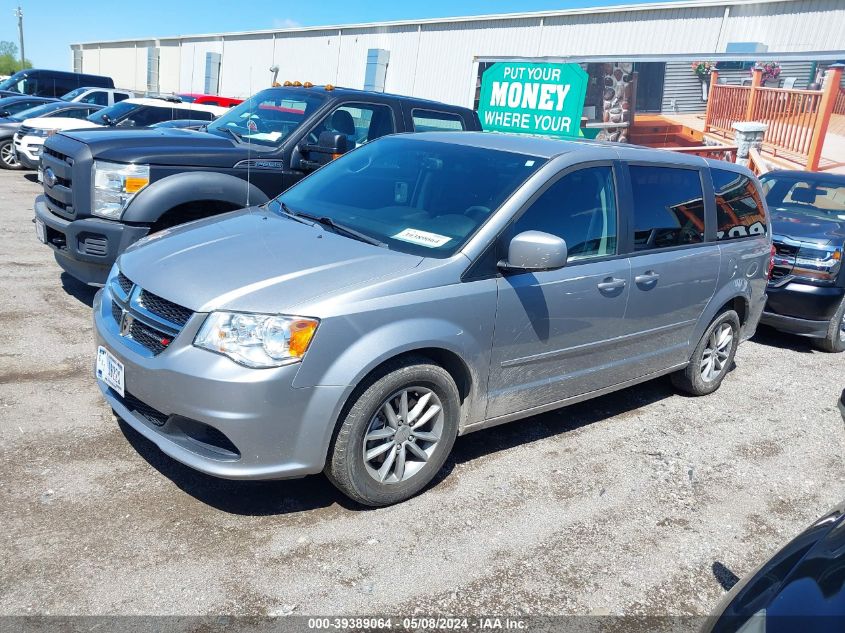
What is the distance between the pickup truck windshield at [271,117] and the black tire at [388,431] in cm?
355

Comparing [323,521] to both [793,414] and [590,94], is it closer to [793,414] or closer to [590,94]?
[793,414]

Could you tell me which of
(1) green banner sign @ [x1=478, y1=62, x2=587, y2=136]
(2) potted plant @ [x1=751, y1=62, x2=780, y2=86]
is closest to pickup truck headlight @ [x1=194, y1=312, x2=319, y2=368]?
(1) green banner sign @ [x1=478, y1=62, x2=587, y2=136]

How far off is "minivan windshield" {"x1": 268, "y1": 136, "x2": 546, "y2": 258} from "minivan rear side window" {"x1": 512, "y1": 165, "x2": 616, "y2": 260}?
0.17 m

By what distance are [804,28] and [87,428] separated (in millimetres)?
15562

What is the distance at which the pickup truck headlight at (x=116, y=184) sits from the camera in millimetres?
5602

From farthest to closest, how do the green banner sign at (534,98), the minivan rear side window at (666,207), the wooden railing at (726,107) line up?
the green banner sign at (534,98), the wooden railing at (726,107), the minivan rear side window at (666,207)

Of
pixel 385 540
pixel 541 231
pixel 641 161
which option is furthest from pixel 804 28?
pixel 385 540

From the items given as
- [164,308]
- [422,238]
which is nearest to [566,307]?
[422,238]

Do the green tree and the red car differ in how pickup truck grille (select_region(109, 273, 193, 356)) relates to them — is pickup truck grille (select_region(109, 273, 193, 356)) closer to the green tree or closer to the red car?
the red car

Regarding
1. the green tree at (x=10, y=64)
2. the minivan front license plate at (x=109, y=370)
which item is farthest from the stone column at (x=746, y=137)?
the green tree at (x=10, y=64)

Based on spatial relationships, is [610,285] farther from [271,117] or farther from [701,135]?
[701,135]

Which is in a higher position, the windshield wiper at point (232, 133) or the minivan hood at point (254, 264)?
the windshield wiper at point (232, 133)

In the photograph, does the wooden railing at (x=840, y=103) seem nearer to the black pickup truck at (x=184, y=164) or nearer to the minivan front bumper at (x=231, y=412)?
the black pickup truck at (x=184, y=164)

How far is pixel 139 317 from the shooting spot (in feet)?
11.5
